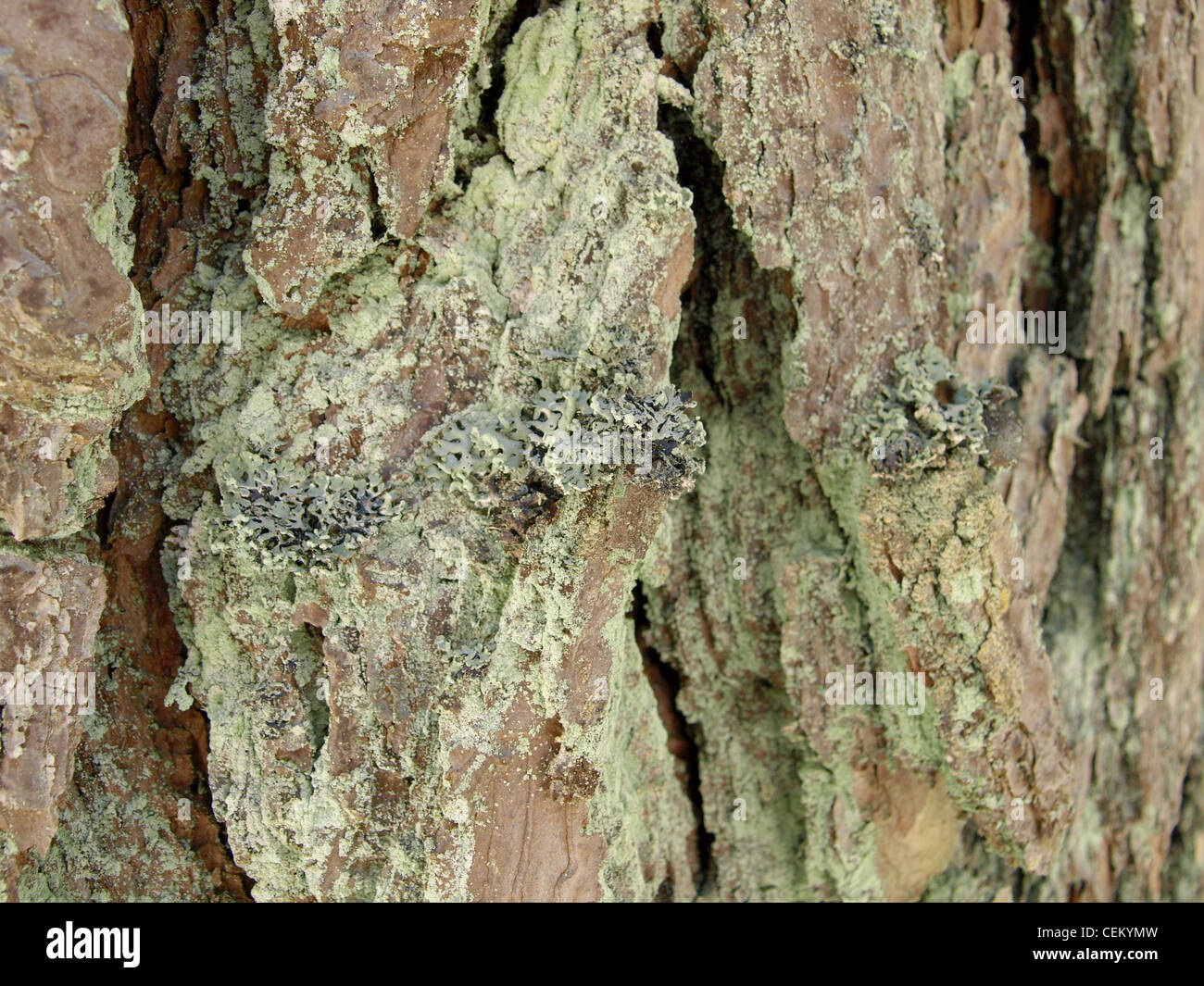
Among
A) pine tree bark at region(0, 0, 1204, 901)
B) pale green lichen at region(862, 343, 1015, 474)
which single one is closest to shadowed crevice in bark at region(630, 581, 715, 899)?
pine tree bark at region(0, 0, 1204, 901)

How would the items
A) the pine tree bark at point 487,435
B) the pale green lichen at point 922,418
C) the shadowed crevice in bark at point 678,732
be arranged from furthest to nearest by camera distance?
1. the shadowed crevice in bark at point 678,732
2. the pale green lichen at point 922,418
3. the pine tree bark at point 487,435

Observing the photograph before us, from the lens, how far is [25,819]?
76.1 inches

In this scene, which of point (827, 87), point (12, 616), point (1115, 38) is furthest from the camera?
point (1115, 38)

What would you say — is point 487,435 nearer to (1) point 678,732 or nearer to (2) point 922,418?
(2) point 922,418

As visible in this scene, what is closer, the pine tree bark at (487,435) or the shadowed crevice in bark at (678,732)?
the pine tree bark at (487,435)

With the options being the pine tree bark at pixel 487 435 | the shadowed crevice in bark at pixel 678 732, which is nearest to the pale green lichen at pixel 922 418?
the pine tree bark at pixel 487 435

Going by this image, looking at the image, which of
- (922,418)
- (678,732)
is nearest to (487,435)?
(922,418)

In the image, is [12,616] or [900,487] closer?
[12,616]

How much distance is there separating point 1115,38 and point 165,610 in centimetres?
310

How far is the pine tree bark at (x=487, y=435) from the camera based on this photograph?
75.2 inches

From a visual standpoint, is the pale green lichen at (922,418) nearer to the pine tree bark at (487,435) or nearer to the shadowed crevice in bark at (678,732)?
the pine tree bark at (487,435)

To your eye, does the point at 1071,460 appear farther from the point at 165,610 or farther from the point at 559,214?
the point at 165,610

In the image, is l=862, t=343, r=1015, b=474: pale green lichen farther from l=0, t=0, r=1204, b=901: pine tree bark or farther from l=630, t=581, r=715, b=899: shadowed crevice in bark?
l=630, t=581, r=715, b=899: shadowed crevice in bark

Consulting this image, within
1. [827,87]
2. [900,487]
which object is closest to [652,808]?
[900,487]
